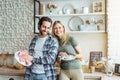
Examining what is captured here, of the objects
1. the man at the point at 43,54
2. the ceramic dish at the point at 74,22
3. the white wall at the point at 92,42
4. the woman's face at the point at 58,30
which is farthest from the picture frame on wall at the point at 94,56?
the man at the point at 43,54

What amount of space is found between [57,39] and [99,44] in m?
1.27

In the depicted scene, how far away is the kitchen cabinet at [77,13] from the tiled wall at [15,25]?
6.2 inches

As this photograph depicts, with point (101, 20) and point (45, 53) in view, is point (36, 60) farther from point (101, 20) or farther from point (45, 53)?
point (101, 20)

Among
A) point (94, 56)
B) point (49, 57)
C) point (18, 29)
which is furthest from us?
point (18, 29)

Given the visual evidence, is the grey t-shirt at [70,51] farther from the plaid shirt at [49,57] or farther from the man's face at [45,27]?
the man's face at [45,27]

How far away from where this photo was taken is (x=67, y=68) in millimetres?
2865

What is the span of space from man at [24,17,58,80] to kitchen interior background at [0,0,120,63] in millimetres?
1401

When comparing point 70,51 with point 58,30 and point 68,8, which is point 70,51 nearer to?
point 58,30

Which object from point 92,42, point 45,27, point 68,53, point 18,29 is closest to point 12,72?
point 18,29

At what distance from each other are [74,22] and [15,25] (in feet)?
3.39

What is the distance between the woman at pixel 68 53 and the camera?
2.82 metres

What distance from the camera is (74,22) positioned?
397 cm

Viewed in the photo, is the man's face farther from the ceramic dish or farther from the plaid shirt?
the ceramic dish

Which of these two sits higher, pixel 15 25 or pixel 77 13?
pixel 77 13
